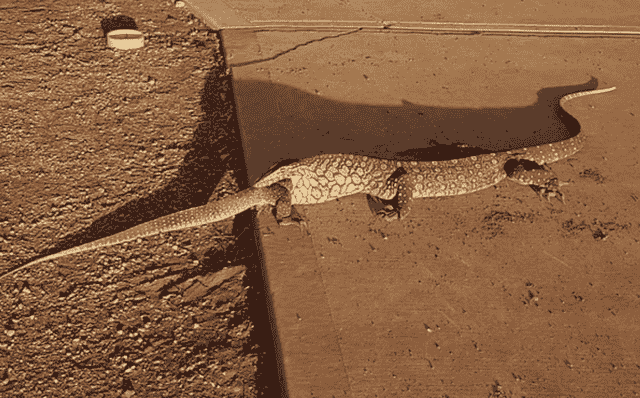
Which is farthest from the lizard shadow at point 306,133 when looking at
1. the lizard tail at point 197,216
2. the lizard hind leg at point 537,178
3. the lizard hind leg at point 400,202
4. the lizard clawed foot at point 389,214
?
the lizard clawed foot at point 389,214

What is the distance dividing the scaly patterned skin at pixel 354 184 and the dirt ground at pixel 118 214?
0.27 metres

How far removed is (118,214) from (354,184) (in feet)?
8.28

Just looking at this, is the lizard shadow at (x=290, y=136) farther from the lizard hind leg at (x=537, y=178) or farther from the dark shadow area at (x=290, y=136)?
the lizard hind leg at (x=537, y=178)

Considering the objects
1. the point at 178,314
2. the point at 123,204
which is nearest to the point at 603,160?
the point at 178,314

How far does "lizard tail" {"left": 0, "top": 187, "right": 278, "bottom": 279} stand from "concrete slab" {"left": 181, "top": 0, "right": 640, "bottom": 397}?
287mm

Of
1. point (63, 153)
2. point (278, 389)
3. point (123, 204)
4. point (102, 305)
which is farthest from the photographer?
point (63, 153)

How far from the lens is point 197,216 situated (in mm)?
4633

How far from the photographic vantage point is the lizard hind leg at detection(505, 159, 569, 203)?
5281mm

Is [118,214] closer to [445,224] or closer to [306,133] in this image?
[306,133]

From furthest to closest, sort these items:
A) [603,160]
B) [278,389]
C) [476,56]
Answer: [476,56] < [603,160] < [278,389]

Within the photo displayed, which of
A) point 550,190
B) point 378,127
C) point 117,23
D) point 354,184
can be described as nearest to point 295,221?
point 354,184

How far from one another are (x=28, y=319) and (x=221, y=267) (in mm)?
1712

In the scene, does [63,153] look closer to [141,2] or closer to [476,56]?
[141,2]

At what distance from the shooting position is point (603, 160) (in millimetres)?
5836
